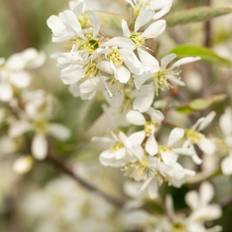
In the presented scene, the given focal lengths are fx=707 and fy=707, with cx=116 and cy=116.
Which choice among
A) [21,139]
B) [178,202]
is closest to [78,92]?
[21,139]

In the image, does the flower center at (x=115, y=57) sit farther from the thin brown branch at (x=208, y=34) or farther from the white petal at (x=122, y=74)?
the thin brown branch at (x=208, y=34)

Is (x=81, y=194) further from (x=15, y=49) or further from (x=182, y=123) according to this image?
(x=15, y=49)

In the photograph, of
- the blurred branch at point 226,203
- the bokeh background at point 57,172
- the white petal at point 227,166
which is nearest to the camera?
the white petal at point 227,166

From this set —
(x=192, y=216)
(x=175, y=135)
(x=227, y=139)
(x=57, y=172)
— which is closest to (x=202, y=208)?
(x=192, y=216)

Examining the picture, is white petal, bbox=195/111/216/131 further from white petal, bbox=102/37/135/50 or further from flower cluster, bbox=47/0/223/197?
white petal, bbox=102/37/135/50

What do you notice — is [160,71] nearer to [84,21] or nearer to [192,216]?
[84,21]

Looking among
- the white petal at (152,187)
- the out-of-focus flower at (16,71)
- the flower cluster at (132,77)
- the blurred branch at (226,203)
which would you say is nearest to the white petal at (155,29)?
the flower cluster at (132,77)
